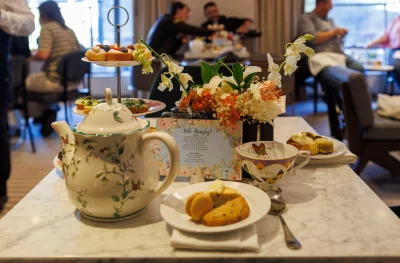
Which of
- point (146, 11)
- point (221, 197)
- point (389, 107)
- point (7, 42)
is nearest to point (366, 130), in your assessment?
point (389, 107)

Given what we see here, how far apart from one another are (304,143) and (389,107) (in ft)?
6.67

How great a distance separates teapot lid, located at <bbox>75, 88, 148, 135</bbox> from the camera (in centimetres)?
95

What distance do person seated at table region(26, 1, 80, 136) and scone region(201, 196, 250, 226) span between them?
158 inches

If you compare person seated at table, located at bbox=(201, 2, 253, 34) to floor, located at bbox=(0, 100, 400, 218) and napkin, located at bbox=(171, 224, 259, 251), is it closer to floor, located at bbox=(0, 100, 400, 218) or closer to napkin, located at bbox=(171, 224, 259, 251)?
floor, located at bbox=(0, 100, 400, 218)

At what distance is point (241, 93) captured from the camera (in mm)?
1188

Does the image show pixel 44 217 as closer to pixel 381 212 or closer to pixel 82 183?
pixel 82 183

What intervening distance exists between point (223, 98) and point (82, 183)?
403 mm

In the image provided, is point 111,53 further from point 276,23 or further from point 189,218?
point 276,23

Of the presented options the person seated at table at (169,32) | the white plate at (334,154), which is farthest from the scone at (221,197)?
the person seated at table at (169,32)

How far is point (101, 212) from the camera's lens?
0.96 metres

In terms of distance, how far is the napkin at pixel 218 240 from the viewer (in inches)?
33.8

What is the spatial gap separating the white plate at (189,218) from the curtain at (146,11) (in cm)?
551

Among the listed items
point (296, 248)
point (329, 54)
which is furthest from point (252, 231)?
point (329, 54)

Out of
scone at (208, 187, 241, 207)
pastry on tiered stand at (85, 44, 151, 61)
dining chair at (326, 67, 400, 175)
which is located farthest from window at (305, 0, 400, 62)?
scone at (208, 187, 241, 207)
